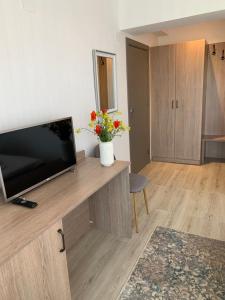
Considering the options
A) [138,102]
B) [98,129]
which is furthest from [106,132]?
[138,102]

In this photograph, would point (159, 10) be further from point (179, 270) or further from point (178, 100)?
point (179, 270)

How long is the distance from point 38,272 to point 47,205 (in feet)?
1.22

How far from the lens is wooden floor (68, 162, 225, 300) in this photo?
1.89m

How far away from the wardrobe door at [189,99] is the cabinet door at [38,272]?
3.41 m

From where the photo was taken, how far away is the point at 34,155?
1601 millimetres

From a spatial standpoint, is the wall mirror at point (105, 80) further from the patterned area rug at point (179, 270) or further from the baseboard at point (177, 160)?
the baseboard at point (177, 160)

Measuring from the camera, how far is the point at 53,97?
202 cm

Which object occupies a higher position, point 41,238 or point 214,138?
point 41,238

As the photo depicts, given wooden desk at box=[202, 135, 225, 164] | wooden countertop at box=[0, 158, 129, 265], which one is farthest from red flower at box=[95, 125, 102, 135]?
wooden desk at box=[202, 135, 225, 164]

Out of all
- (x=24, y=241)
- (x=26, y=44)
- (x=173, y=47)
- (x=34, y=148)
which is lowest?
(x=24, y=241)

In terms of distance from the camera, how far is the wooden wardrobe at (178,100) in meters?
3.92

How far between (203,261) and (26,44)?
224cm

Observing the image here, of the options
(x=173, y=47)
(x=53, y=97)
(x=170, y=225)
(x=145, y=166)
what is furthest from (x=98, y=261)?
(x=173, y=47)

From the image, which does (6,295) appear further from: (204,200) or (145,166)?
(145,166)
